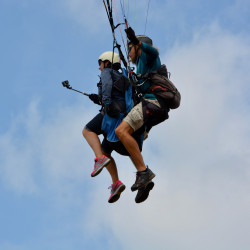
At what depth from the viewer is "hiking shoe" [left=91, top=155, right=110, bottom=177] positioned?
9.27m

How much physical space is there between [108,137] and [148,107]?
90 cm

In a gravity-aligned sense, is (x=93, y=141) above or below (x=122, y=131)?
above

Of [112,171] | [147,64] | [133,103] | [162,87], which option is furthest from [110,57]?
[112,171]

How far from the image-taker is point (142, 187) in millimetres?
9383

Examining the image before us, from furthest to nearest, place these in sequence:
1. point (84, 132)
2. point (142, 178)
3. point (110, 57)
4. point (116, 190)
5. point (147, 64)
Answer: point (84, 132)
point (116, 190)
point (110, 57)
point (147, 64)
point (142, 178)

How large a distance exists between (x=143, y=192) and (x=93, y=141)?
1.27m

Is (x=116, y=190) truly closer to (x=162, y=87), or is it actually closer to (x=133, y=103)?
(x=133, y=103)

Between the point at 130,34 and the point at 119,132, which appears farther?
the point at 119,132

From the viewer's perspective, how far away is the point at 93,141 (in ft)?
31.8

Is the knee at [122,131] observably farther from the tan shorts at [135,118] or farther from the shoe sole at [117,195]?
the shoe sole at [117,195]

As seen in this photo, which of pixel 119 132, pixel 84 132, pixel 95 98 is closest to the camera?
pixel 119 132

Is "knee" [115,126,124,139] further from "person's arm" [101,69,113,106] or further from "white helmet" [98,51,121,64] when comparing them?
"white helmet" [98,51,121,64]

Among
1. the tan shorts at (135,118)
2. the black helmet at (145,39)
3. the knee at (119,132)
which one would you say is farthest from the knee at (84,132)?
the black helmet at (145,39)

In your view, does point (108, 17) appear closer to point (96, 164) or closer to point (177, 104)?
point (177, 104)
